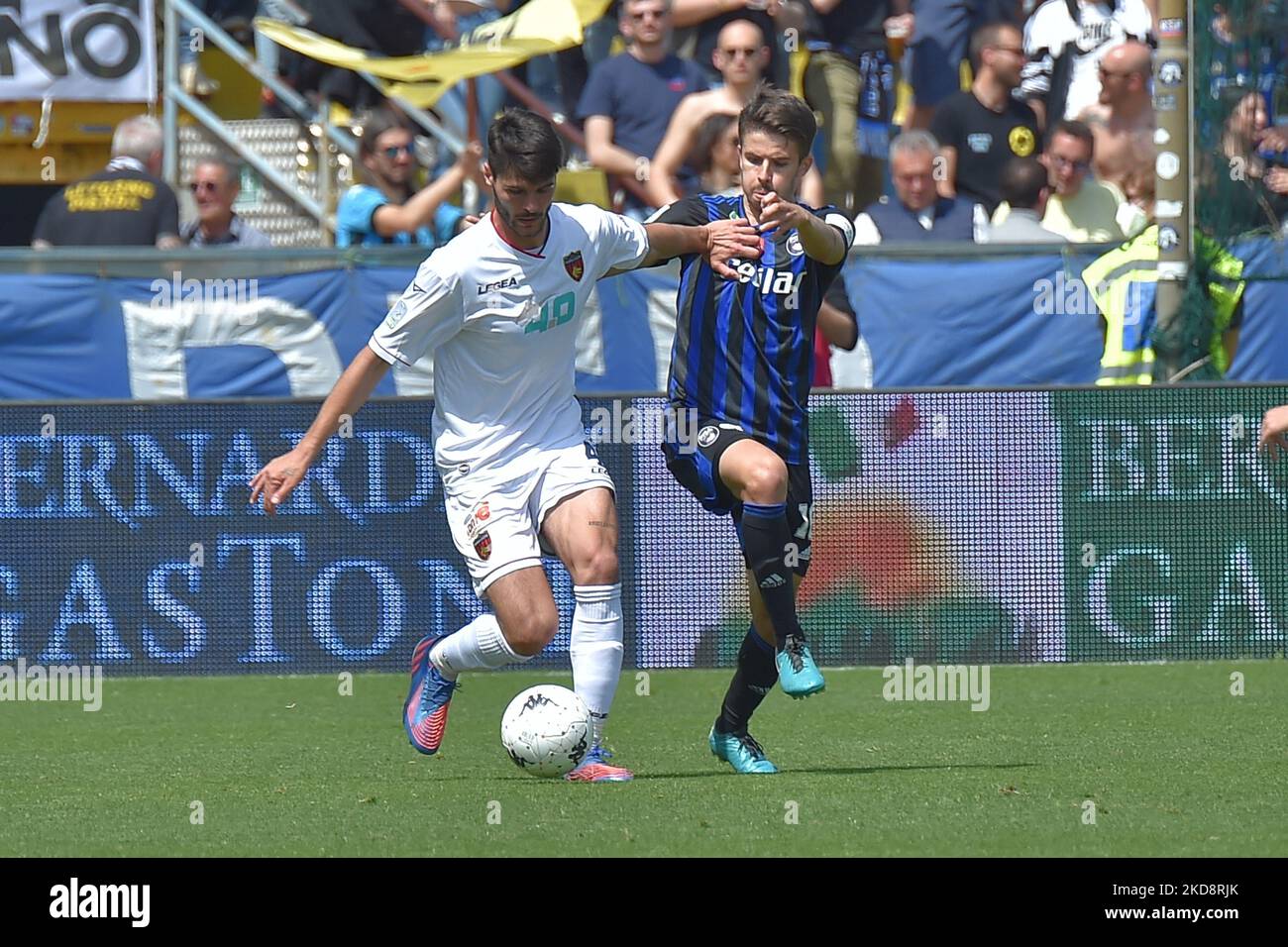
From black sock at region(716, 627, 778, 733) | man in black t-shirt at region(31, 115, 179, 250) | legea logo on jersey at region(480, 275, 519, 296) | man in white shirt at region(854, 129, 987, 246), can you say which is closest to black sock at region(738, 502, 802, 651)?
black sock at region(716, 627, 778, 733)

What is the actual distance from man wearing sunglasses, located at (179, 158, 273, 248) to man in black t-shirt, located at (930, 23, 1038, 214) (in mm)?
4497

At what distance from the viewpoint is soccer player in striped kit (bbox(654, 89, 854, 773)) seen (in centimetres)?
756

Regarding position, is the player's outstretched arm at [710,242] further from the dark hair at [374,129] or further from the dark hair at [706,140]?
the dark hair at [374,129]

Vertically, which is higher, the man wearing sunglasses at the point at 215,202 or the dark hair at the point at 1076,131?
the dark hair at the point at 1076,131

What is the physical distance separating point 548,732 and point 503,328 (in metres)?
1.37

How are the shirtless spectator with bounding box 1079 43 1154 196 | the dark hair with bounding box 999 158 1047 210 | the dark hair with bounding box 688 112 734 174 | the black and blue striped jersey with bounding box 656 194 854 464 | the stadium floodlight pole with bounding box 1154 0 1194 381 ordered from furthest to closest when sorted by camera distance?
the shirtless spectator with bounding box 1079 43 1154 196, the dark hair with bounding box 999 158 1047 210, the dark hair with bounding box 688 112 734 174, the stadium floodlight pole with bounding box 1154 0 1194 381, the black and blue striped jersey with bounding box 656 194 854 464

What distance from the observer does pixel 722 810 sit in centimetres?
680

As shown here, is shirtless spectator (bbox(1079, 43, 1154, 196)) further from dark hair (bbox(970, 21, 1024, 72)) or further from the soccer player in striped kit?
the soccer player in striped kit

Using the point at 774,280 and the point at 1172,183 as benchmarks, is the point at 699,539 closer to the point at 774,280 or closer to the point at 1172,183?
the point at 774,280

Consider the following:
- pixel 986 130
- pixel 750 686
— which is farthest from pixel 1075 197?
pixel 750 686

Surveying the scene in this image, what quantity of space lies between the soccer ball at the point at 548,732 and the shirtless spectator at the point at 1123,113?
821cm

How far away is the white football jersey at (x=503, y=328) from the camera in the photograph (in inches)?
292

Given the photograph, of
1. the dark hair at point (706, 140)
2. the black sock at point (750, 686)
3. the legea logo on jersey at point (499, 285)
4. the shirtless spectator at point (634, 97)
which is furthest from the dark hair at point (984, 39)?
the legea logo on jersey at point (499, 285)

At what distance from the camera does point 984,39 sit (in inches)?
584
